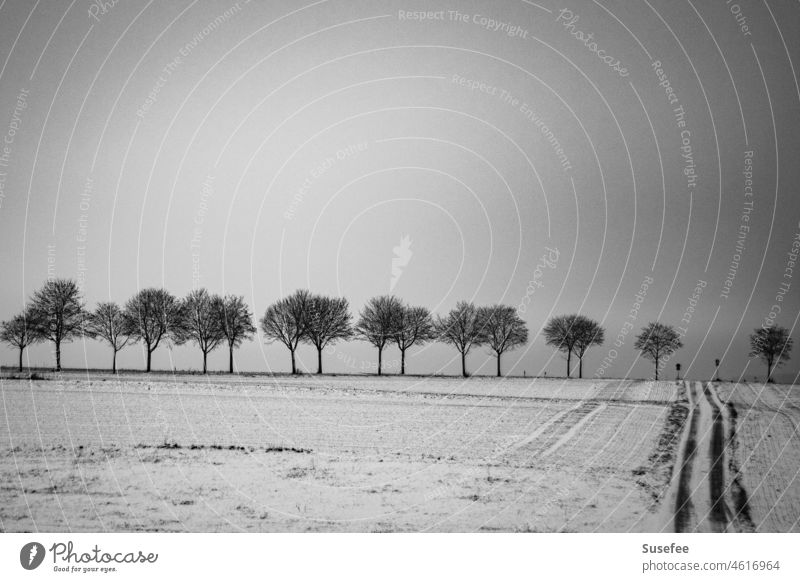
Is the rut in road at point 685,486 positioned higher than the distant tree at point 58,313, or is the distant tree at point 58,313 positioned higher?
the distant tree at point 58,313

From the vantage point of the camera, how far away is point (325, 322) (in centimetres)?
6362

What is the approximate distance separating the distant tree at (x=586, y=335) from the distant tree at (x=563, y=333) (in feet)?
1.15

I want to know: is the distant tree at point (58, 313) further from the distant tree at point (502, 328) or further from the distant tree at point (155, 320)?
the distant tree at point (502, 328)

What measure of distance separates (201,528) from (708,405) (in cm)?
2943

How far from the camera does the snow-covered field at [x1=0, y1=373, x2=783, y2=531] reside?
37.4 feet

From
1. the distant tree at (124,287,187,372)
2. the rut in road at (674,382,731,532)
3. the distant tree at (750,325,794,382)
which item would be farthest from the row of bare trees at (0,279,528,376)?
the rut in road at (674,382,731,532)

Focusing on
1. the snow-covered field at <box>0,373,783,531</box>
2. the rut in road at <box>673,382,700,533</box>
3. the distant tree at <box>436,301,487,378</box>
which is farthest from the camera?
the distant tree at <box>436,301,487,378</box>

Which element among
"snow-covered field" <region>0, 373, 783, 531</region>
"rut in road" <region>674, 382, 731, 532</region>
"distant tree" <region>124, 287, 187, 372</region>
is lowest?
"rut in road" <region>674, 382, 731, 532</region>

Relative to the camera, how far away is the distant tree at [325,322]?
63344 millimetres

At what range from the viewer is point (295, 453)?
16.3m

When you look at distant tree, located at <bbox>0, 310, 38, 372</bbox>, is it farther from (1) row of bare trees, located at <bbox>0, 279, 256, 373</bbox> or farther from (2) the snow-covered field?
(2) the snow-covered field

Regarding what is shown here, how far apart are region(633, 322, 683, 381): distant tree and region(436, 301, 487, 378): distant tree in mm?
22092

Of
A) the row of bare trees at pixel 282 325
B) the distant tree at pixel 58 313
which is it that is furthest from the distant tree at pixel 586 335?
the distant tree at pixel 58 313

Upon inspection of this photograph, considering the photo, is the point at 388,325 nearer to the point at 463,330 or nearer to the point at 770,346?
the point at 463,330
